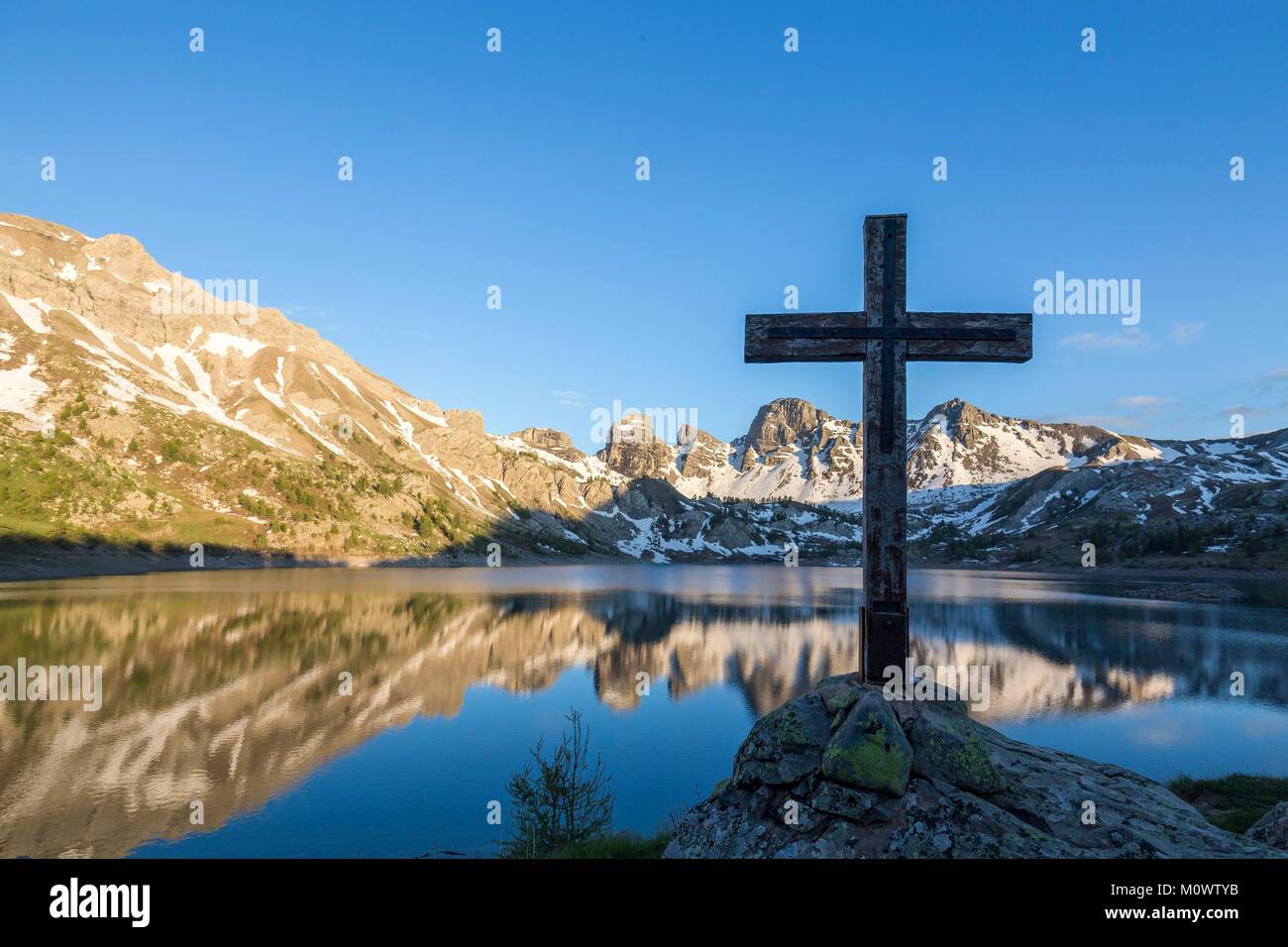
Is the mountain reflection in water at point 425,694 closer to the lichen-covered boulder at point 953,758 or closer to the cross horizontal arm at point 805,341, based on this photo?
the lichen-covered boulder at point 953,758

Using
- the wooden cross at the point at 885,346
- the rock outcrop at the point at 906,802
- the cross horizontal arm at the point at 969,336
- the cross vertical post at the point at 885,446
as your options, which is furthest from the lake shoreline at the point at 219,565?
the cross horizontal arm at the point at 969,336

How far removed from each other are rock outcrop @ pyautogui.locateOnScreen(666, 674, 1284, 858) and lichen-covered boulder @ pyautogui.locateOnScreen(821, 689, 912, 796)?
1 cm

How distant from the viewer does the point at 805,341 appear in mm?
11406

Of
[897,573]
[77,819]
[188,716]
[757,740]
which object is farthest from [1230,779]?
[188,716]

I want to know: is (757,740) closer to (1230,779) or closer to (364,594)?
(1230,779)

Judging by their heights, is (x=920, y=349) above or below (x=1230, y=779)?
above

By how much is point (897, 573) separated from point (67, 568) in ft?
419

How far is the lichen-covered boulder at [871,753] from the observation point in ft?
27.8

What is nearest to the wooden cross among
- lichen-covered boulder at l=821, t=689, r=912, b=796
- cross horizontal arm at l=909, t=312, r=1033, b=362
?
cross horizontal arm at l=909, t=312, r=1033, b=362

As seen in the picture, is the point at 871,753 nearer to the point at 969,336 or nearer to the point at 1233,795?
the point at 969,336
